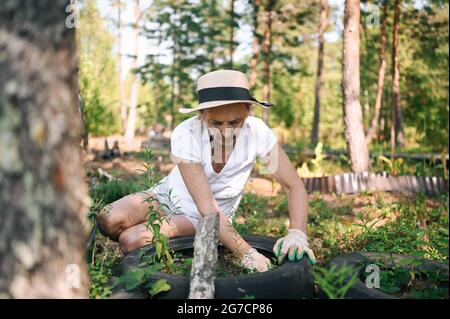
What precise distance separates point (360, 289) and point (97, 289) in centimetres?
122

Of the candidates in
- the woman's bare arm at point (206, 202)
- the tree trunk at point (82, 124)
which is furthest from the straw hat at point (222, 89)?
the tree trunk at point (82, 124)

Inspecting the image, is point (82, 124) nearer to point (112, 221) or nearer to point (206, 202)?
point (112, 221)

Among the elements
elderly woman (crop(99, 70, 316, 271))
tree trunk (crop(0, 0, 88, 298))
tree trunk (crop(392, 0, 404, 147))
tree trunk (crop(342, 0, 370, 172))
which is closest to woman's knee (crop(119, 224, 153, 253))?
elderly woman (crop(99, 70, 316, 271))

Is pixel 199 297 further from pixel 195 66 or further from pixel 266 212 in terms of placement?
pixel 195 66

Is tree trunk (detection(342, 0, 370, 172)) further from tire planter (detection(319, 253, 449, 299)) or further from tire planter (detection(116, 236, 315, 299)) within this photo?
tire planter (detection(116, 236, 315, 299))

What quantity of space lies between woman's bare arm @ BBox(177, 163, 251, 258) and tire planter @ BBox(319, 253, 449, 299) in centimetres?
51

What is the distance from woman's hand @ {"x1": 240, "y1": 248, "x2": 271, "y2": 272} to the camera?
2465 millimetres

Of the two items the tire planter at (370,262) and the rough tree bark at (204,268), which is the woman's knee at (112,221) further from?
the tire planter at (370,262)

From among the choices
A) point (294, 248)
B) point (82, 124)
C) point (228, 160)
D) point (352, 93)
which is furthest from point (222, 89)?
point (352, 93)

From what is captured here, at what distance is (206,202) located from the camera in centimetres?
263

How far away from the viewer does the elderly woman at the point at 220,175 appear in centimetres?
258

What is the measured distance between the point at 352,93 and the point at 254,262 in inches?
182
